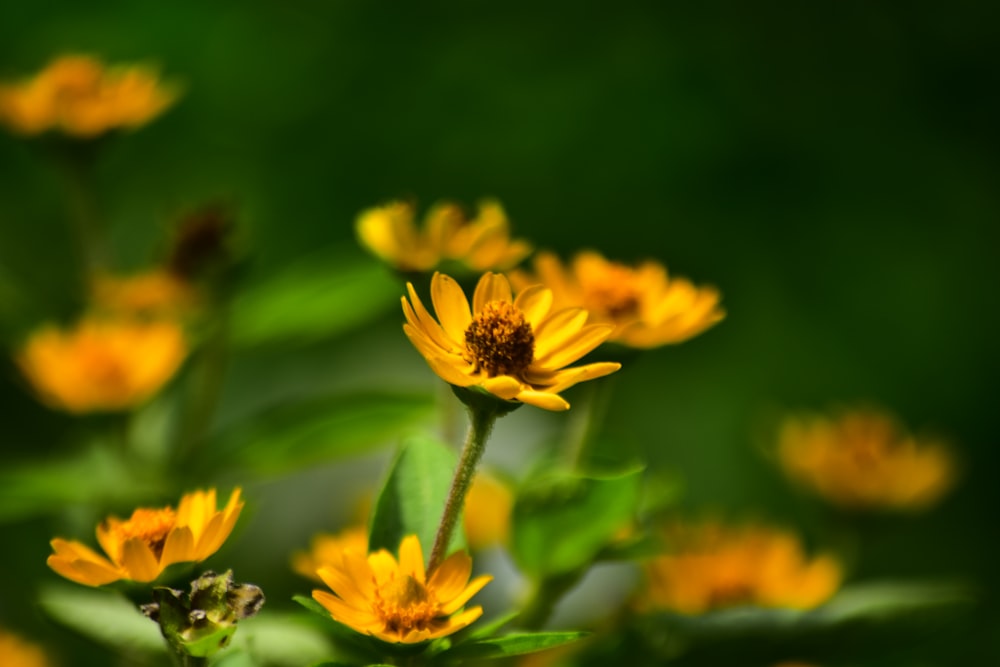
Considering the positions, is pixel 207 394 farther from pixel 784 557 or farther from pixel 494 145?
pixel 494 145

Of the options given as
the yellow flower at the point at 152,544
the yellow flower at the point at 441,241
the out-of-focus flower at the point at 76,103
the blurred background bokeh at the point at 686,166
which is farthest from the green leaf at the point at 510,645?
the blurred background bokeh at the point at 686,166

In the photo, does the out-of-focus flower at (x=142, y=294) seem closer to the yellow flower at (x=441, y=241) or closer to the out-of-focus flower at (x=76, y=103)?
the out-of-focus flower at (x=76, y=103)

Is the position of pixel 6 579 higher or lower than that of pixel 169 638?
higher

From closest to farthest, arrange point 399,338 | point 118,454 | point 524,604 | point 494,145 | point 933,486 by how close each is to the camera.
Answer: point 524,604 → point 118,454 → point 933,486 → point 399,338 → point 494,145

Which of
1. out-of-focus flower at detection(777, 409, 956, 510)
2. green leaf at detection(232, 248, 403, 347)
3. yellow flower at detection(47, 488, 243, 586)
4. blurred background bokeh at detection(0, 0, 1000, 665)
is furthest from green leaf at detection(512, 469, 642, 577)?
blurred background bokeh at detection(0, 0, 1000, 665)

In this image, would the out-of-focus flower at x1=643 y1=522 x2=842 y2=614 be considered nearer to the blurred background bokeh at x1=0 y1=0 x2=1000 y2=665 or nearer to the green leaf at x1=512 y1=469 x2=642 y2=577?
the green leaf at x1=512 y1=469 x2=642 y2=577

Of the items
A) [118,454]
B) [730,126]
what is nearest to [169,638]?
[118,454]

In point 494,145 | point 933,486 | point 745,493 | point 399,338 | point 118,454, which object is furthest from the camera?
point 494,145
